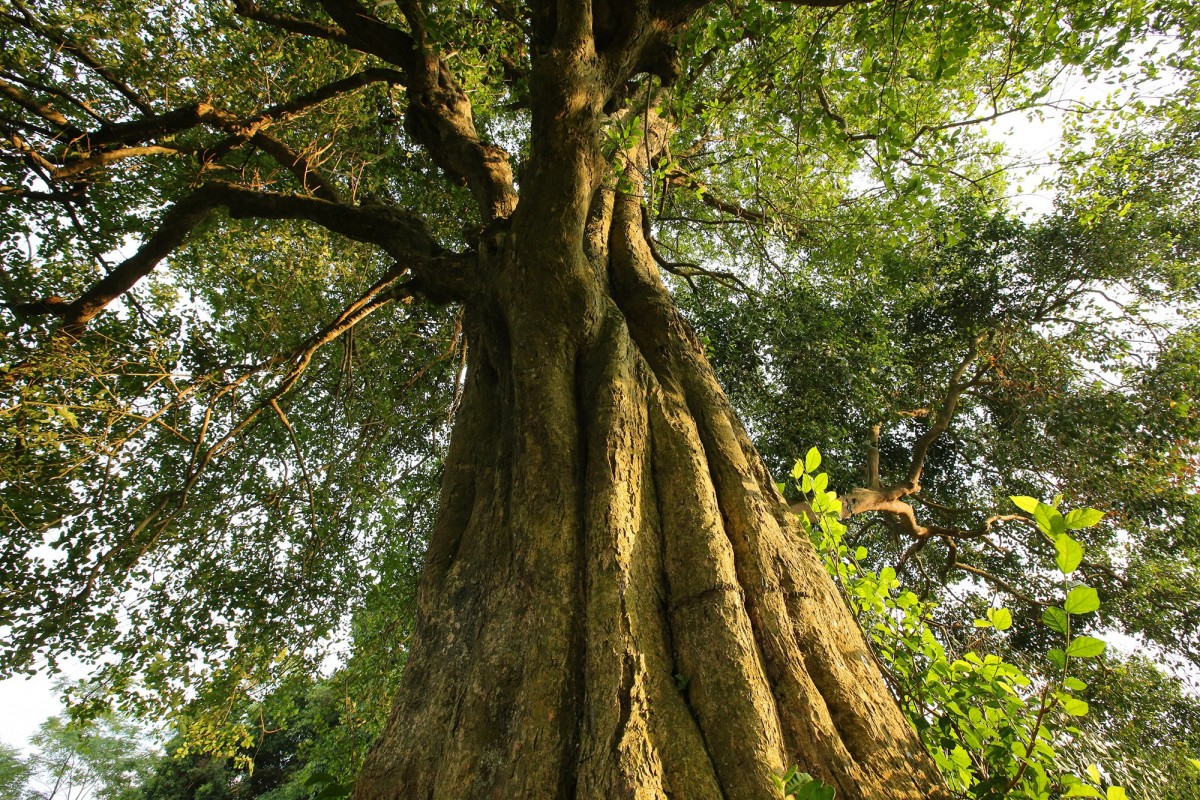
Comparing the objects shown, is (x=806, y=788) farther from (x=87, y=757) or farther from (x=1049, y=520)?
(x=87, y=757)

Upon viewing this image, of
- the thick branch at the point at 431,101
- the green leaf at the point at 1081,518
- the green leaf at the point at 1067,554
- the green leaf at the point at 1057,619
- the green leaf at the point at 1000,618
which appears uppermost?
the thick branch at the point at 431,101

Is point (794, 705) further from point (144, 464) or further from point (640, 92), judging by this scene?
point (144, 464)

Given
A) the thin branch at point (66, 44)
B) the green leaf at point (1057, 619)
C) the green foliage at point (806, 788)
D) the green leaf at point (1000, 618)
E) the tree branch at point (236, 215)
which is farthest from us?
the tree branch at point (236, 215)

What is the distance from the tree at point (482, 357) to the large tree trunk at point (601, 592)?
1cm

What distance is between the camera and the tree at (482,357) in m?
1.87

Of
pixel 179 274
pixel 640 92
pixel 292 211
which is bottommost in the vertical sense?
pixel 292 211

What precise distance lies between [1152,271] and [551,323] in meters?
9.74

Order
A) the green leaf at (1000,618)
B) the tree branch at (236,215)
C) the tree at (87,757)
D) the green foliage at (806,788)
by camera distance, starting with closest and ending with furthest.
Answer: the green foliage at (806,788) → the green leaf at (1000,618) → the tree branch at (236,215) → the tree at (87,757)

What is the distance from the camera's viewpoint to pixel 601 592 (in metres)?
2.01

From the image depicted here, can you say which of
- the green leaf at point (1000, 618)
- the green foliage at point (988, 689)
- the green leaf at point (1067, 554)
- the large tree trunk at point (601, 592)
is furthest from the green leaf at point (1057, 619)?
the large tree trunk at point (601, 592)

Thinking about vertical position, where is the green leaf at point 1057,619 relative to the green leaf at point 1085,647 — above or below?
above

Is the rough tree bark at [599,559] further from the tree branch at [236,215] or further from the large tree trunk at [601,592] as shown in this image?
the tree branch at [236,215]

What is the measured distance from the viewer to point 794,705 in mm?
1729

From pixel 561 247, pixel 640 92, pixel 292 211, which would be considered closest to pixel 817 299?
pixel 640 92
